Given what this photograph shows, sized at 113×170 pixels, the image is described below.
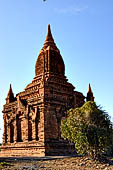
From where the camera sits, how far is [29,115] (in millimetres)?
29516

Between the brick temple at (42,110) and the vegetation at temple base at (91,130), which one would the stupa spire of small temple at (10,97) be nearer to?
the brick temple at (42,110)

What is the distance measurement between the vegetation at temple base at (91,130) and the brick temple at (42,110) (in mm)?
8135

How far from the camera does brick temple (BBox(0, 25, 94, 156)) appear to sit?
2698 cm

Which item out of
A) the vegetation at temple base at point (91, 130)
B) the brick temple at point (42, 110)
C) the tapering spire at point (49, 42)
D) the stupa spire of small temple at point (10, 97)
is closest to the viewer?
the vegetation at temple base at point (91, 130)

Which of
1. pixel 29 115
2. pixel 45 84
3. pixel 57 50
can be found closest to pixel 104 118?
pixel 45 84

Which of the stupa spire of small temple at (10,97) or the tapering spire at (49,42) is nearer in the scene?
the stupa spire of small temple at (10,97)

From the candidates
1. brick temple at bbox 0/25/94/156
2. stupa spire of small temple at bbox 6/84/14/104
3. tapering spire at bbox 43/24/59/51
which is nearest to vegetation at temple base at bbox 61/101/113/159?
brick temple at bbox 0/25/94/156

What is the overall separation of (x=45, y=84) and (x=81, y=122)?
10.7 m

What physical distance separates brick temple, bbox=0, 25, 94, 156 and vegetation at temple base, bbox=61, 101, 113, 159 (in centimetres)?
→ 814

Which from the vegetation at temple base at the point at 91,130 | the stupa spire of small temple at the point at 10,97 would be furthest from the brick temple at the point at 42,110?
the vegetation at temple base at the point at 91,130

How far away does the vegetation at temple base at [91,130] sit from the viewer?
58.7 feet

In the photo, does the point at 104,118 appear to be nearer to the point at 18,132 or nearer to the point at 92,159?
the point at 92,159

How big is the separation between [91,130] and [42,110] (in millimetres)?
10300

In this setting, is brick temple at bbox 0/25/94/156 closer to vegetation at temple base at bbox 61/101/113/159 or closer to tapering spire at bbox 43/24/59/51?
tapering spire at bbox 43/24/59/51
